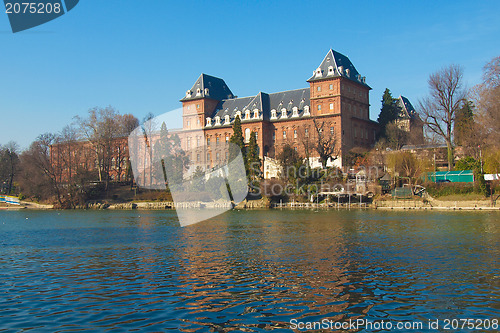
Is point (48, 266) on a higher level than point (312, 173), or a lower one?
lower

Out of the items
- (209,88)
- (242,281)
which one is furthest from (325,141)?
(242,281)

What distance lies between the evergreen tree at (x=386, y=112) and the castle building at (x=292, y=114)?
1.77 metres

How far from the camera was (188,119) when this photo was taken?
3701 inches

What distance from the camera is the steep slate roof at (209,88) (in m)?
91.8

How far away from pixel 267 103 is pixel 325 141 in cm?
2258

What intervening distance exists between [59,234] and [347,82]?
60379mm

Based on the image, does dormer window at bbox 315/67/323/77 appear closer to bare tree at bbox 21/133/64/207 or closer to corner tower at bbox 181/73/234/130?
corner tower at bbox 181/73/234/130

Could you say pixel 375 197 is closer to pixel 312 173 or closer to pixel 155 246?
pixel 312 173

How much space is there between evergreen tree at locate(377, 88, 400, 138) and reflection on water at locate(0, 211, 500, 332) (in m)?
61.7

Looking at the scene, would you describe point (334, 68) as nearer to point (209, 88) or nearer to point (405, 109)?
point (405, 109)

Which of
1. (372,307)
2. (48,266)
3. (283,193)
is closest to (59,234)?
(48,266)

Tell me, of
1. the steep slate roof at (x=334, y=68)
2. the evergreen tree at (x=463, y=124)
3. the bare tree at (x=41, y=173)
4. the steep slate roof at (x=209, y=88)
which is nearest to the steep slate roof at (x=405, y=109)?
the steep slate roof at (x=334, y=68)

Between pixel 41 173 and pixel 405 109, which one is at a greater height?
pixel 405 109

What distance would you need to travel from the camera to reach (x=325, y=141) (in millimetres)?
68062
